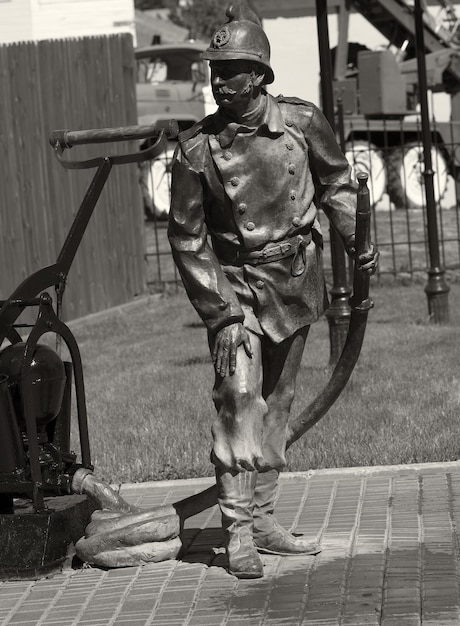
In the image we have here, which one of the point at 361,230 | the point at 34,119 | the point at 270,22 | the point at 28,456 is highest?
the point at 270,22

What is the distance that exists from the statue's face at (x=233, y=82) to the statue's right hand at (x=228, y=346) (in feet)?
2.81

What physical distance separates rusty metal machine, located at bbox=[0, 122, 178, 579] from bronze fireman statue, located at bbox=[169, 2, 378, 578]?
395mm

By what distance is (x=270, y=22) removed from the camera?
29.3 m

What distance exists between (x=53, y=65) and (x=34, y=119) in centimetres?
61

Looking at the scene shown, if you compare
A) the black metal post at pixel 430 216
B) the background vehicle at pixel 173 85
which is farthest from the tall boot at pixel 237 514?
the background vehicle at pixel 173 85

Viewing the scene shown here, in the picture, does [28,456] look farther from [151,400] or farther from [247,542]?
[151,400]

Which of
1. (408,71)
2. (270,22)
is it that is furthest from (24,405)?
(270,22)

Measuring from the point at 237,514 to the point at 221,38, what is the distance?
182 cm

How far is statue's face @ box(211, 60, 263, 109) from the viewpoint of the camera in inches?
203

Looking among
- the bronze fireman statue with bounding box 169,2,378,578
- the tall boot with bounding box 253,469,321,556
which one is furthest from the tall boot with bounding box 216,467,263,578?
the tall boot with bounding box 253,469,321,556

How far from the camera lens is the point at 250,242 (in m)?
5.24

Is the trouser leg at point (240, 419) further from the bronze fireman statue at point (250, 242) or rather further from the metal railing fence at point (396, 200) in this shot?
the metal railing fence at point (396, 200)

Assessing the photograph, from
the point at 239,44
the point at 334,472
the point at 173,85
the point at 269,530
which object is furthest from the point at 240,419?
the point at 173,85

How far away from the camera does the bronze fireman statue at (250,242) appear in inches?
204
